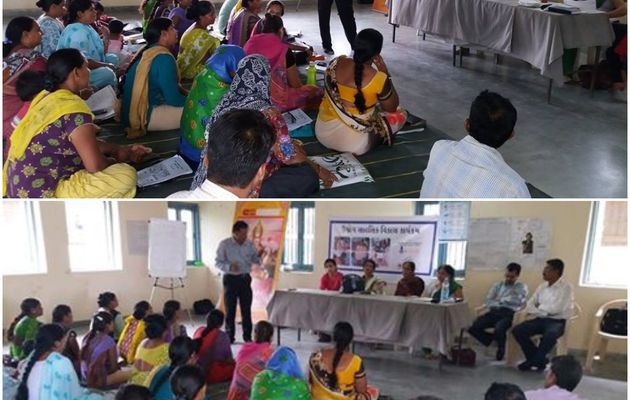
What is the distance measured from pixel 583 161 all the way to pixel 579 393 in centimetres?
122

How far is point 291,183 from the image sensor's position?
2930mm

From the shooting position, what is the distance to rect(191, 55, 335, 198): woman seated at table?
273cm

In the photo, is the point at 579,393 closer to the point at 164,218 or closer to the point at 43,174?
the point at 164,218

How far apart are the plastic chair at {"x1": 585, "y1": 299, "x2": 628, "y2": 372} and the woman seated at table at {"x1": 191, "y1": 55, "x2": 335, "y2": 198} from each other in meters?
1.50

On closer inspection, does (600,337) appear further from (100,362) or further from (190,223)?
(100,362)

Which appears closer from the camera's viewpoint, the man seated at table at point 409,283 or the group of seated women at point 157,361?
the group of seated women at point 157,361

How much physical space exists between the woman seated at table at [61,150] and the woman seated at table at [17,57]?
0.50 meters

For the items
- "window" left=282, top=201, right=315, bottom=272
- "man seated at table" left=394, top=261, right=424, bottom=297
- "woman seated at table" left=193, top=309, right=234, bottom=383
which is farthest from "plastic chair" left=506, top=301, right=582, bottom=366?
"woman seated at table" left=193, top=309, right=234, bottom=383

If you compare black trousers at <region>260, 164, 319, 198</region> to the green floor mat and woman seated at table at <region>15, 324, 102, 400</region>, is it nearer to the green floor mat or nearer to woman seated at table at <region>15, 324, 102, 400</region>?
the green floor mat

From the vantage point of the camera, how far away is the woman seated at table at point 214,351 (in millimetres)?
3361

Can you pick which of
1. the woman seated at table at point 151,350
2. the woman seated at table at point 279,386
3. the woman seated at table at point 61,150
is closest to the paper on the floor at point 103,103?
the woman seated at table at point 61,150

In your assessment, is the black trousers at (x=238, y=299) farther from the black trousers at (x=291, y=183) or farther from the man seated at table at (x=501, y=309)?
the man seated at table at (x=501, y=309)

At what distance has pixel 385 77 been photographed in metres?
3.46

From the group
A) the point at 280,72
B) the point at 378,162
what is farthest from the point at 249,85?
the point at 280,72
